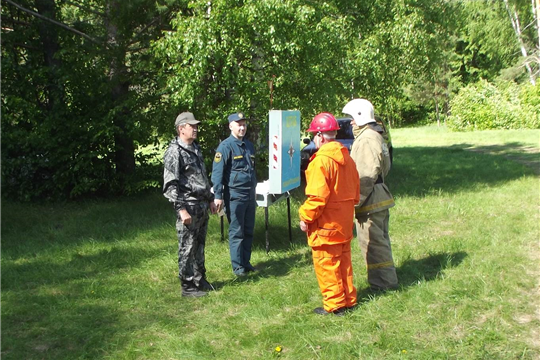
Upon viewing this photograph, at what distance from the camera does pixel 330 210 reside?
5.46 m

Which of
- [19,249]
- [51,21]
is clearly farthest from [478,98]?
[19,249]

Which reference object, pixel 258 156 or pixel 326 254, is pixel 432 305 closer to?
→ pixel 326 254

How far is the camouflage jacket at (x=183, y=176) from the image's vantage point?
6.11 meters

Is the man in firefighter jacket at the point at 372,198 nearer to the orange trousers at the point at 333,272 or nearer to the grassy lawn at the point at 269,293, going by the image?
the grassy lawn at the point at 269,293

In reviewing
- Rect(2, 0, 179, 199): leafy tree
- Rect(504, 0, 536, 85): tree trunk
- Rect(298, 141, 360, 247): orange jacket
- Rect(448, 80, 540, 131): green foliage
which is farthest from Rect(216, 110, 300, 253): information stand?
Rect(504, 0, 536, 85): tree trunk

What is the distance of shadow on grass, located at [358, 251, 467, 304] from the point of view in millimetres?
6270

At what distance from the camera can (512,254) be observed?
24.4ft

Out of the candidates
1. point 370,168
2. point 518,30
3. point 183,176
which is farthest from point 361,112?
point 518,30

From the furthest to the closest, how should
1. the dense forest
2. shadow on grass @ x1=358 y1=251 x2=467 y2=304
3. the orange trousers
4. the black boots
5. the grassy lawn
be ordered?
1. the dense forest
2. the black boots
3. shadow on grass @ x1=358 y1=251 x2=467 y2=304
4. the orange trousers
5. the grassy lawn

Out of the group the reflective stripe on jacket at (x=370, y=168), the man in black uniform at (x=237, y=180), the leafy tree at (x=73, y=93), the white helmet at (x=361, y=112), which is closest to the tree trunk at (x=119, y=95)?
the leafy tree at (x=73, y=93)

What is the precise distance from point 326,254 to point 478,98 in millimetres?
31097

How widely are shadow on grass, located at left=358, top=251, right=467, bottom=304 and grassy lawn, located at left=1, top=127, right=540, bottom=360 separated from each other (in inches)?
0.9

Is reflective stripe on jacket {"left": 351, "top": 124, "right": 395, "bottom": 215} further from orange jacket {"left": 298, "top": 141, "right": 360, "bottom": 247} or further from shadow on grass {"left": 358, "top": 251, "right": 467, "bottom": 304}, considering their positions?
shadow on grass {"left": 358, "top": 251, "right": 467, "bottom": 304}

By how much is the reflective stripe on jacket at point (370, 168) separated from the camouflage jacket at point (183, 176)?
64.5 inches
